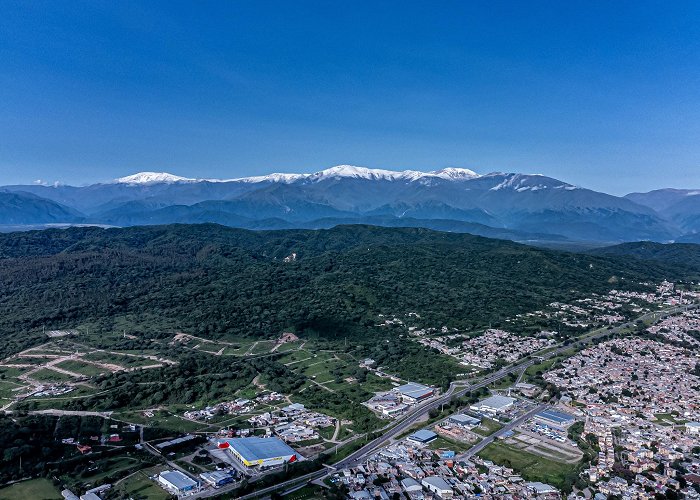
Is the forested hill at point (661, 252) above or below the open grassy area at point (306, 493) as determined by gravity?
above

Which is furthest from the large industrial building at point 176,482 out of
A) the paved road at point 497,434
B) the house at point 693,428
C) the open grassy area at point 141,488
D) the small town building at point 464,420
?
the house at point 693,428

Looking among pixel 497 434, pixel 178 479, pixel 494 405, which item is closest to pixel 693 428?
pixel 494 405

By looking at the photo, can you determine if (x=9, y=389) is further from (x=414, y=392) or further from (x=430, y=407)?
(x=430, y=407)

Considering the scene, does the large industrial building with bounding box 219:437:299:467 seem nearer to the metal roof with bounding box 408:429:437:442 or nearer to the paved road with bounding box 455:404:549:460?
the metal roof with bounding box 408:429:437:442

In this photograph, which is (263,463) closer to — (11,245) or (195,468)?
(195,468)

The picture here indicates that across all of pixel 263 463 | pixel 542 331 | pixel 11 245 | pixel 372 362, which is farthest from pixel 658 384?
pixel 11 245

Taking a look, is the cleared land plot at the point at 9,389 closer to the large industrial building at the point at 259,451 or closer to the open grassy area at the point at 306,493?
the large industrial building at the point at 259,451
